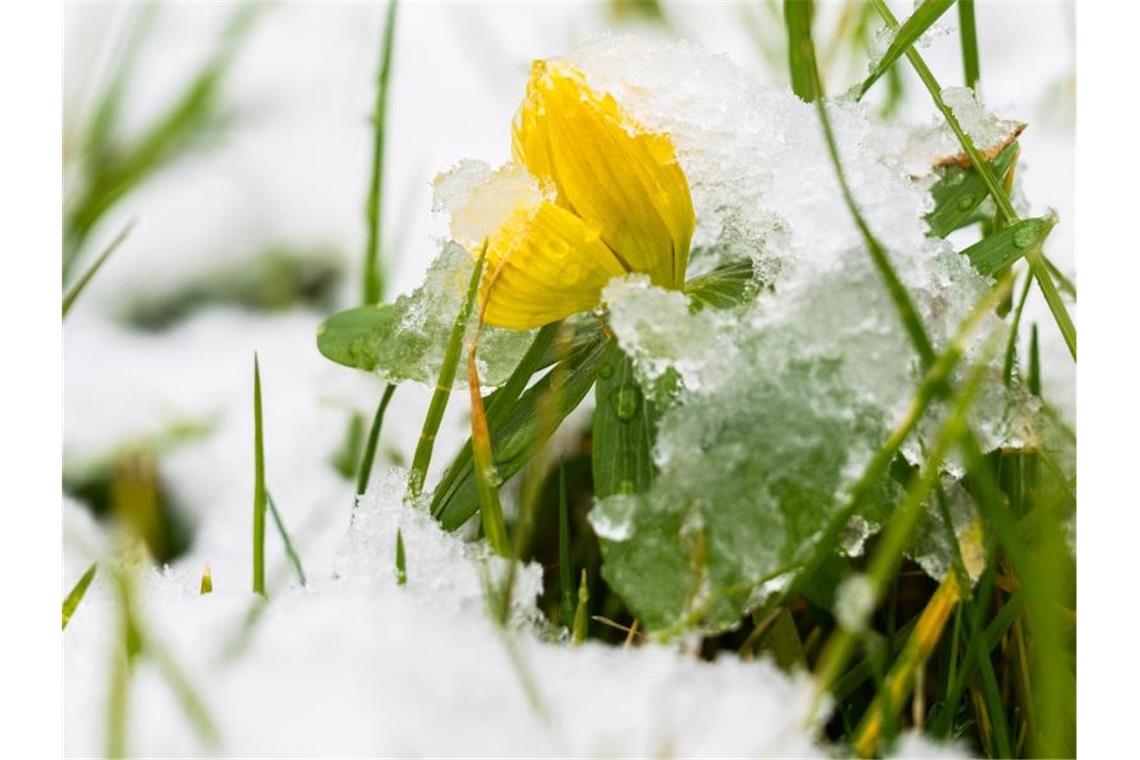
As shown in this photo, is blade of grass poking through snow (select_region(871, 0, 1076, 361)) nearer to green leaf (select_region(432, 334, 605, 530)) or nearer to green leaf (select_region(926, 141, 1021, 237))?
green leaf (select_region(926, 141, 1021, 237))

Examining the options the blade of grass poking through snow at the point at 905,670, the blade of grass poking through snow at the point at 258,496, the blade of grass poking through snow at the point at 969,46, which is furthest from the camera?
the blade of grass poking through snow at the point at 969,46

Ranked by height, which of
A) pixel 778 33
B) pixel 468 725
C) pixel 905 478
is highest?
pixel 778 33

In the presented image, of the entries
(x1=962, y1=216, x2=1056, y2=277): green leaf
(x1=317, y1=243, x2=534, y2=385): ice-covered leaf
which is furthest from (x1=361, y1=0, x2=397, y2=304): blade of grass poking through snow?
(x1=962, y1=216, x2=1056, y2=277): green leaf

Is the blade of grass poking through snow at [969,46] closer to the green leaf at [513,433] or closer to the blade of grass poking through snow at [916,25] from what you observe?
the blade of grass poking through snow at [916,25]

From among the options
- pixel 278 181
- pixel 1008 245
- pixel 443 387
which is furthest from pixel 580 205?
pixel 278 181

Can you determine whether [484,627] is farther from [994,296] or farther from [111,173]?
[111,173]

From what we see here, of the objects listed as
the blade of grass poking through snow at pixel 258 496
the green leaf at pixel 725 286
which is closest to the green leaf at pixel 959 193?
the green leaf at pixel 725 286

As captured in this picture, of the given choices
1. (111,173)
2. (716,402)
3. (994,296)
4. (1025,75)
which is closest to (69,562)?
(111,173)
